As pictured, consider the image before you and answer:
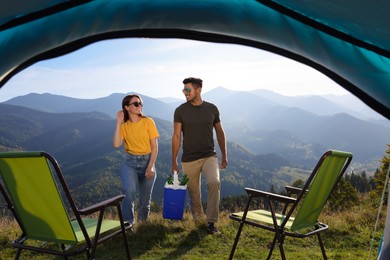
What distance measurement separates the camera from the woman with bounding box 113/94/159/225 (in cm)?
540

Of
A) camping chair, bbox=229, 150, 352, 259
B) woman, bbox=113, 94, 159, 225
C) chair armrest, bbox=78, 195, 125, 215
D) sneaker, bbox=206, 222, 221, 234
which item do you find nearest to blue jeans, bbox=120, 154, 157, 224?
woman, bbox=113, 94, 159, 225

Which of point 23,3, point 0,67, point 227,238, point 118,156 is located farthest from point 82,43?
point 118,156

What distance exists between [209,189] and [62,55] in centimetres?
309

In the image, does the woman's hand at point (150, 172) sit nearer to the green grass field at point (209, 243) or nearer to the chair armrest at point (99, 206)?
the green grass field at point (209, 243)

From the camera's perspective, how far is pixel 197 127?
18.3ft

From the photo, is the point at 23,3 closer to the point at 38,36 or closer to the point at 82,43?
the point at 38,36

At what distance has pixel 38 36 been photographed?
109 inches

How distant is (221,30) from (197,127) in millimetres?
2697

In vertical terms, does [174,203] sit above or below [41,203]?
below

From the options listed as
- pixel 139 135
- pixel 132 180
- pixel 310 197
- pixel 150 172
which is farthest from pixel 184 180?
pixel 310 197

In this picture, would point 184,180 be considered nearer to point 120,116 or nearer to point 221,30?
point 120,116

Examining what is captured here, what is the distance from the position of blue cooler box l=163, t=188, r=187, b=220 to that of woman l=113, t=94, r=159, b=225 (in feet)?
1.02

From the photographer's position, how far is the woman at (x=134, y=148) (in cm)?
540

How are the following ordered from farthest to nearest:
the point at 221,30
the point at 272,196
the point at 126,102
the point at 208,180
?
1. the point at 208,180
2. the point at 126,102
3. the point at 272,196
4. the point at 221,30
